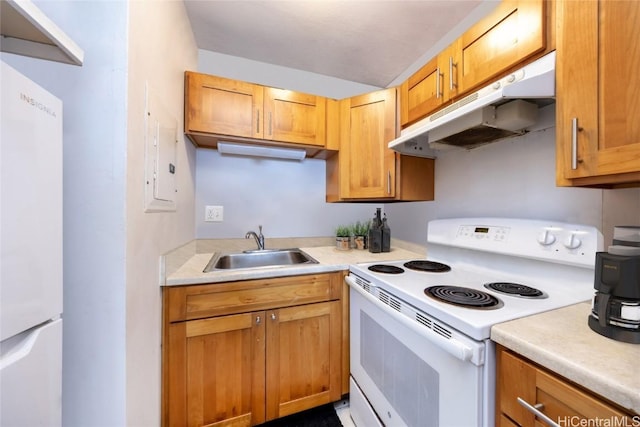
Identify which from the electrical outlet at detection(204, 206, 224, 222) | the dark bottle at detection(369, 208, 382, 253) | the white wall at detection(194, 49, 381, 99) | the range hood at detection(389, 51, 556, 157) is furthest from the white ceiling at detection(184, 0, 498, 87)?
the dark bottle at detection(369, 208, 382, 253)

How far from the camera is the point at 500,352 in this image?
630 millimetres

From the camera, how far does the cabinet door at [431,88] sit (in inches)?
44.9

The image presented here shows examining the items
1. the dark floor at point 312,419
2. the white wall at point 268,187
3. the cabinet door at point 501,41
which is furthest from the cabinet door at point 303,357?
the cabinet door at point 501,41

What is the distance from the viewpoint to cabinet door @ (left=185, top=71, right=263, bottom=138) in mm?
1417

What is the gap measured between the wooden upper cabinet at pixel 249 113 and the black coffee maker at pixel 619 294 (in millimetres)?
1462

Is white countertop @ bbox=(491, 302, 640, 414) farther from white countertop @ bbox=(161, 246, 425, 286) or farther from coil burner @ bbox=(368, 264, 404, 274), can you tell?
white countertop @ bbox=(161, 246, 425, 286)

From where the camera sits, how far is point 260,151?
5.62ft

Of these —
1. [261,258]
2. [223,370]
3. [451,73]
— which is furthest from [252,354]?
[451,73]

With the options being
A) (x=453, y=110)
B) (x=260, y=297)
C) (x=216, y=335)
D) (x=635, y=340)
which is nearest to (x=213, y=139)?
(x=260, y=297)

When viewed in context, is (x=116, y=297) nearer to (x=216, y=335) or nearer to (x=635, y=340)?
(x=216, y=335)

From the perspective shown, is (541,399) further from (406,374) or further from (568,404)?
(406,374)

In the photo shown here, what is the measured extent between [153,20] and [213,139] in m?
0.69

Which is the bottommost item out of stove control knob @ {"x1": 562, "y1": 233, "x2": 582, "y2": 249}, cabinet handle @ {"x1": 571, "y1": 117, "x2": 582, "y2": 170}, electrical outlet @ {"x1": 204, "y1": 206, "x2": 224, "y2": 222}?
stove control knob @ {"x1": 562, "y1": 233, "x2": 582, "y2": 249}

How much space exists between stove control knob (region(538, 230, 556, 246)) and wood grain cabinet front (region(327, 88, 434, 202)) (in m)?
0.71
